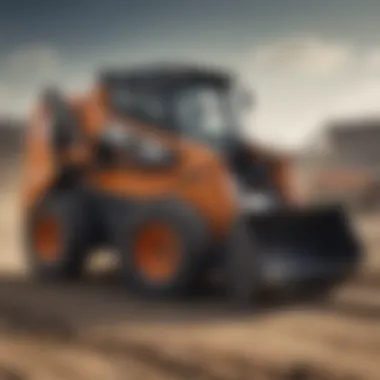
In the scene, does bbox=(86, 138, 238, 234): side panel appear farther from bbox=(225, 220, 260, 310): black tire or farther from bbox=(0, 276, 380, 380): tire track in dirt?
bbox=(0, 276, 380, 380): tire track in dirt

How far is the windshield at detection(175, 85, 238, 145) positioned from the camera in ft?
10.2

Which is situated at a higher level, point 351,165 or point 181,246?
point 351,165

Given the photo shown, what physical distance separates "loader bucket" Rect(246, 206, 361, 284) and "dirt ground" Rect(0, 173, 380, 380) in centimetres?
10

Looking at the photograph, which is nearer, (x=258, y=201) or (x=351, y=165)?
(x=258, y=201)

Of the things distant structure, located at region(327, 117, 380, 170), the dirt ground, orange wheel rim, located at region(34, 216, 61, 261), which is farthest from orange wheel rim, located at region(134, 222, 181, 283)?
distant structure, located at region(327, 117, 380, 170)

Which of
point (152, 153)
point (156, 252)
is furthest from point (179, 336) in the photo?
point (152, 153)

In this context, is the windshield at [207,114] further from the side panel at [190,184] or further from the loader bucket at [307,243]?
the loader bucket at [307,243]

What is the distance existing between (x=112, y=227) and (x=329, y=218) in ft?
2.38

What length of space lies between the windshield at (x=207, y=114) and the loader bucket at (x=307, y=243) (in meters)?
0.32

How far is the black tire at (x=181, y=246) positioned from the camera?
3006 millimetres

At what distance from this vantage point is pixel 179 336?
8.59 feet

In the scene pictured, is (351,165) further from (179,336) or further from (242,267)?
(179,336)

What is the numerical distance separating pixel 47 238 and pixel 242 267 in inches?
34.3

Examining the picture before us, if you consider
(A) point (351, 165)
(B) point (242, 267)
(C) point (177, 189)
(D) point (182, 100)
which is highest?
(A) point (351, 165)
